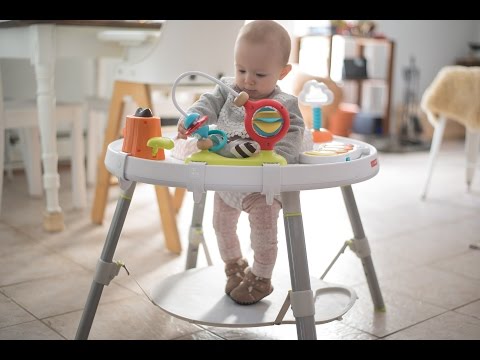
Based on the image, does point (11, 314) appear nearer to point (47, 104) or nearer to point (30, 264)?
point (30, 264)

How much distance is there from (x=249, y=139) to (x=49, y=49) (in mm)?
1070

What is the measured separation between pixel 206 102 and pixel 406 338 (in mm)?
614

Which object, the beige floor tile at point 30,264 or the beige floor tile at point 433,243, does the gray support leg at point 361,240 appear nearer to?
the beige floor tile at point 433,243

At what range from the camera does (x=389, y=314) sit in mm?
1410

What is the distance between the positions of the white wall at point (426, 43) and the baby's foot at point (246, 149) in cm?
375

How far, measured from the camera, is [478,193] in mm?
2764

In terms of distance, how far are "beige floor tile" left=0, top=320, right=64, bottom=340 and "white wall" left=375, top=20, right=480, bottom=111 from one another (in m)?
3.75

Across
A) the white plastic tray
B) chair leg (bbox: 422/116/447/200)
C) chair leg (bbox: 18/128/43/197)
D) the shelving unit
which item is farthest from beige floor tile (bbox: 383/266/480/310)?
the shelving unit

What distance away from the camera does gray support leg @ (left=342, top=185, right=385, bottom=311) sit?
4.34ft

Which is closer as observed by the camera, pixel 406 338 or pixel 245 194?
pixel 245 194

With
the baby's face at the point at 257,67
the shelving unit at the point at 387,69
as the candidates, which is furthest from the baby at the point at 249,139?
the shelving unit at the point at 387,69

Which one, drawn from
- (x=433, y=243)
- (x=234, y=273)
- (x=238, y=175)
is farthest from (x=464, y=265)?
(x=238, y=175)

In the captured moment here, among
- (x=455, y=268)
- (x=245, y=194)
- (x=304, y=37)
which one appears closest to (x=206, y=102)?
(x=245, y=194)

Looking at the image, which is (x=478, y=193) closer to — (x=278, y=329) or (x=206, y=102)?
(x=278, y=329)
